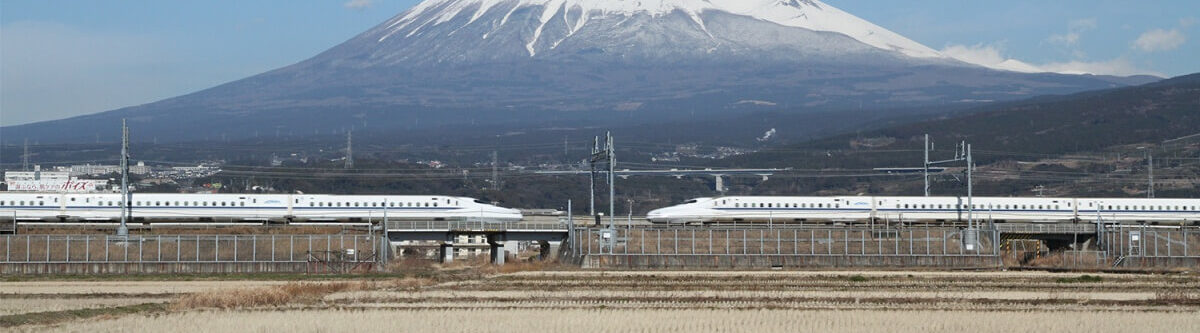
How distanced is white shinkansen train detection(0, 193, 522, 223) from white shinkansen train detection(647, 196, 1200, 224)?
37.7 feet

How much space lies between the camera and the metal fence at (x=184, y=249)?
66.8 meters

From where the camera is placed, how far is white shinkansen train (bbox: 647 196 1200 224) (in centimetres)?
9294

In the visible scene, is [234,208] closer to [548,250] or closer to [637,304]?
[548,250]

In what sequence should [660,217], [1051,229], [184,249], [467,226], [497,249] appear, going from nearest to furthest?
[184,249] → [467,226] → [1051,229] → [497,249] → [660,217]

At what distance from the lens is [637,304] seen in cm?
4572

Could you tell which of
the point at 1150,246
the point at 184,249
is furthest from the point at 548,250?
the point at 1150,246

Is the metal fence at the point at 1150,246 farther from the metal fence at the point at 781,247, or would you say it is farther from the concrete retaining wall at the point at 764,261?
the concrete retaining wall at the point at 764,261

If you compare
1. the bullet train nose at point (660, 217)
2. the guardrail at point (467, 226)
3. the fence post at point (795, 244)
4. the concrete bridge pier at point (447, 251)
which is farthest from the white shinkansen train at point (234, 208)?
the fence post at point (795, 244)

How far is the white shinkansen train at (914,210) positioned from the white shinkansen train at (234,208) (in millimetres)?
11505

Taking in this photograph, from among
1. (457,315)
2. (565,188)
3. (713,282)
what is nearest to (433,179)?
(565,188)

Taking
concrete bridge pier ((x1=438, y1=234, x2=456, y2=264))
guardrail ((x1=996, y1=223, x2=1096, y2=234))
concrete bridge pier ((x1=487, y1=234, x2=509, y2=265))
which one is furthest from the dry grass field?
concrete bridge pier ((x1=438, y1=234, x2=456, y2=264))

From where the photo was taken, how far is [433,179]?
181 metres

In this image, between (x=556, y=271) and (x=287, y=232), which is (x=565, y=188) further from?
(x=556, y=271)

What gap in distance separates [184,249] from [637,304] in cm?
3059
